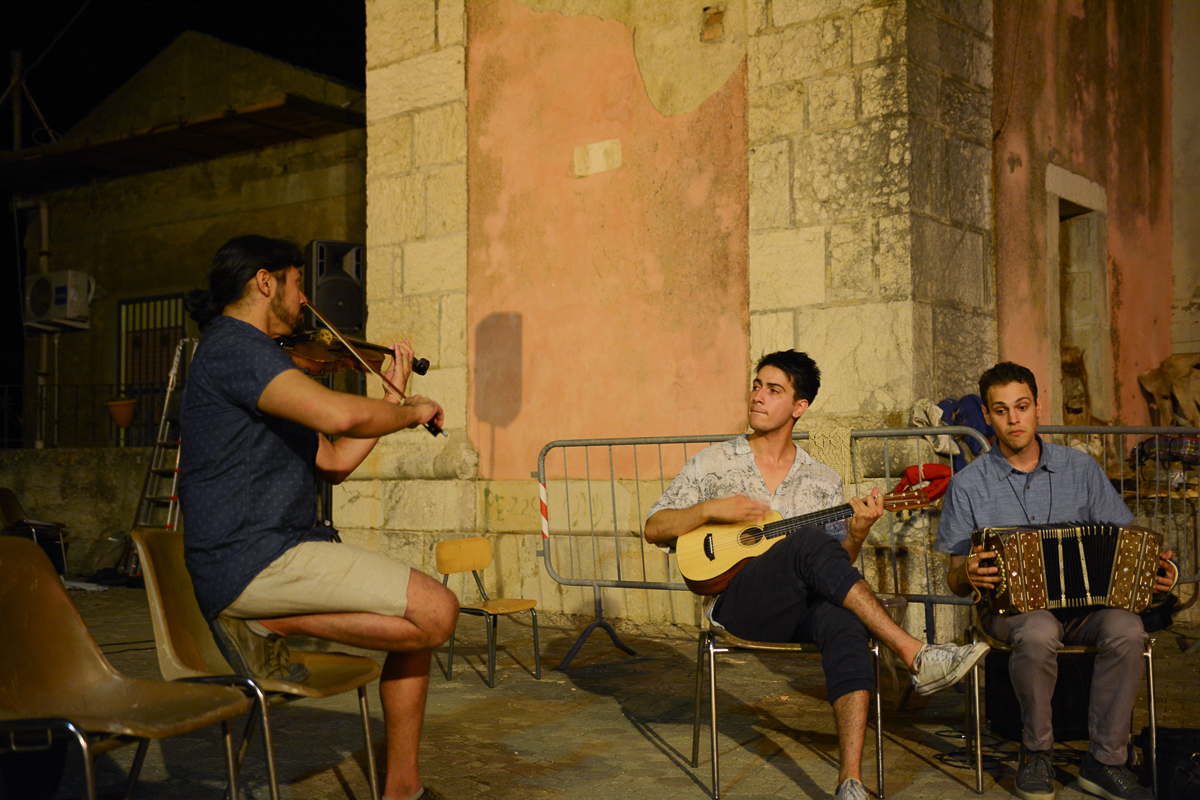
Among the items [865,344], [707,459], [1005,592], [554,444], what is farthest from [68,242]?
[1005,592]

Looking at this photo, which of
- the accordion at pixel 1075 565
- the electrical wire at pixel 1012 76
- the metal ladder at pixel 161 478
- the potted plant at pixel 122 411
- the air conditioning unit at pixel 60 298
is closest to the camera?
the accordion at pixel 1075 565

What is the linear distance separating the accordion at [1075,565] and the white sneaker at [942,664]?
1.05 ft

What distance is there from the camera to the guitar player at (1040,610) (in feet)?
11.0

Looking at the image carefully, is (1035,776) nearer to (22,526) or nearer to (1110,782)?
(1110,782)

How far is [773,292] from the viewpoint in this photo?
6422 millimetres

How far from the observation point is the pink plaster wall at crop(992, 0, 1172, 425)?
7.21 metres

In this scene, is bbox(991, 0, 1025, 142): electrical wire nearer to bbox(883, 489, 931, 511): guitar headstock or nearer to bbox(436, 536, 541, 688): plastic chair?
bbox(883, 489, 931, 511): guitar headstock

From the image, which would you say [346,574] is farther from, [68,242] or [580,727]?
[68,242]

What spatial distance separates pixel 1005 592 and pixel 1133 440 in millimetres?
6527

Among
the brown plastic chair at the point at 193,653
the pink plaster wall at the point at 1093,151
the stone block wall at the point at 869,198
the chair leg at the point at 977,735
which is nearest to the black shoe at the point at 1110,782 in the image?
the chair leg at the point at 977,735

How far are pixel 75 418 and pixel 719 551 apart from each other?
12.4 meters

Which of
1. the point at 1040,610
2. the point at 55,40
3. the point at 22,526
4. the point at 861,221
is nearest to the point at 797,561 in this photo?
the point at 1040,610

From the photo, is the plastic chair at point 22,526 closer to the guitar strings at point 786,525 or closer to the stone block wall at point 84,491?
the stone block wall at point 84,491

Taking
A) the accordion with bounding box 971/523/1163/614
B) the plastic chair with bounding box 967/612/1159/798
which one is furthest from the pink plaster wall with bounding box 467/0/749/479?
the accordion with bounding box 971/523/1163/614
